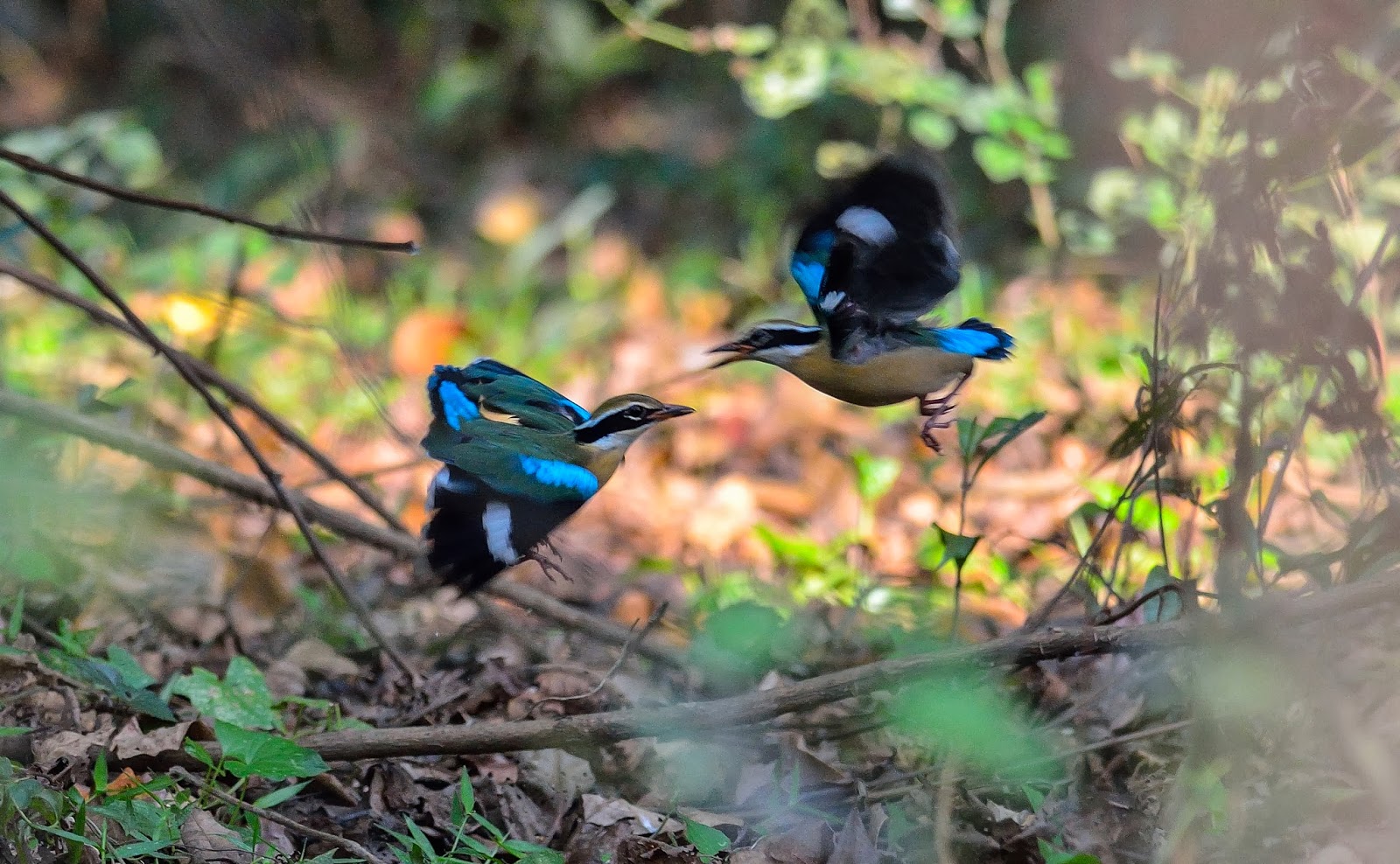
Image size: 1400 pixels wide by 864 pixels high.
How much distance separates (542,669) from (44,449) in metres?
1.85

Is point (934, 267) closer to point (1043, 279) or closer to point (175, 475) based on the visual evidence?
point (175, 475)

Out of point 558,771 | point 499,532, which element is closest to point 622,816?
point 558,771

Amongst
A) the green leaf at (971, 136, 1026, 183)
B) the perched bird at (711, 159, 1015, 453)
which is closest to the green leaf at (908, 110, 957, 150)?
the green leaf at (971, 136, 1026, 183)

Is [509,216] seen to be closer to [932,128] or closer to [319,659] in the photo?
[932,128]

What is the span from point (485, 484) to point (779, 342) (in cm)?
63

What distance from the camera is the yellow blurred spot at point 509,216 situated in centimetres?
984

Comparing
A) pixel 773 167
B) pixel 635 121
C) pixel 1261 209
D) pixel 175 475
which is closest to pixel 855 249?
pixel 1261 209

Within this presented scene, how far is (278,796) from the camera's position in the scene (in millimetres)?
3191

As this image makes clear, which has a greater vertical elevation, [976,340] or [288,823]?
[976,340]

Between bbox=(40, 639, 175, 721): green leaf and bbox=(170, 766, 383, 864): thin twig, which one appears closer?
bbox=(170, 766, 383, 864): thin twig

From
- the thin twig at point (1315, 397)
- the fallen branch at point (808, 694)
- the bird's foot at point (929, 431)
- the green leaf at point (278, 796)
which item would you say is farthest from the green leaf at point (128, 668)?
the thin twig at point (1315, 397)

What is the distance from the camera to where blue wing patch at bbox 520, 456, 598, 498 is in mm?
2682

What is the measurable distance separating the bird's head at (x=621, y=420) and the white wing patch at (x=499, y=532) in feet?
0.85

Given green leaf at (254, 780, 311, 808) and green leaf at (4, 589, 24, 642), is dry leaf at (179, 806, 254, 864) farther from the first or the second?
green leaf at (4, 589, 24, 642)
